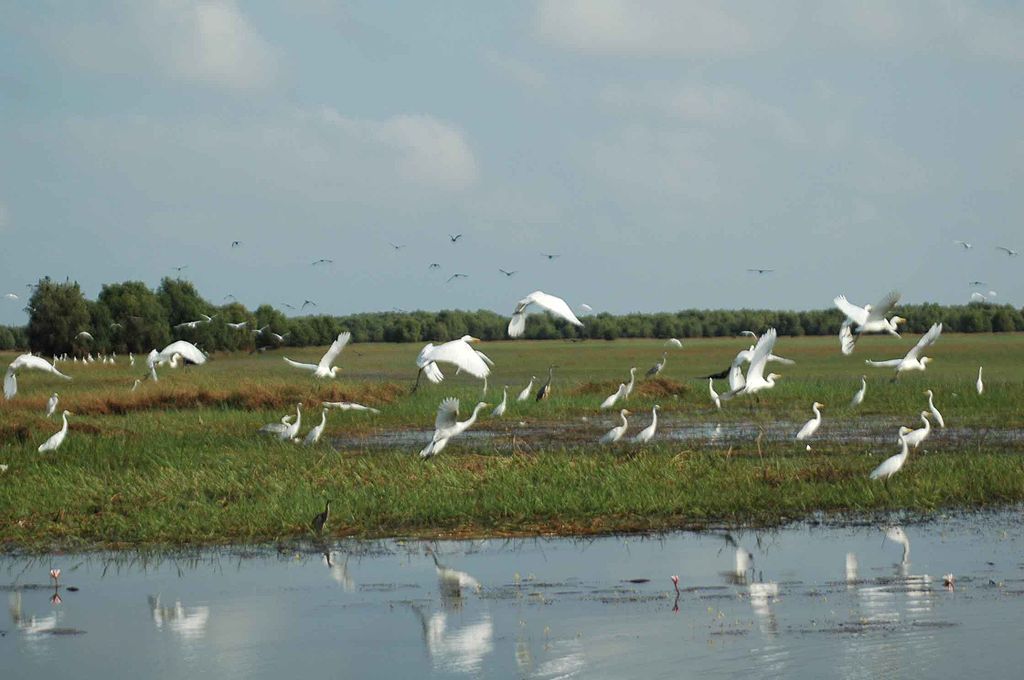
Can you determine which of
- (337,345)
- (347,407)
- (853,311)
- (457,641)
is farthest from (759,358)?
(457,641)

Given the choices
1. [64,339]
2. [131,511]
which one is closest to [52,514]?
[131,511]

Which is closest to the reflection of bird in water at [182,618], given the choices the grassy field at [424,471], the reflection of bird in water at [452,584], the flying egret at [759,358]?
the reflection of bird in water at [452,584]

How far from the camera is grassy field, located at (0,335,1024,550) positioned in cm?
1418

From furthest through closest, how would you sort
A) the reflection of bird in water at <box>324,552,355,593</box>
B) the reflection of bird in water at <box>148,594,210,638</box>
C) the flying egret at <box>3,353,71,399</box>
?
the flying egret at <box>3,353,71,399</box>
the reflection of bird in water at <box>324,552,355,593</box>
the reflection of bird in water at <box>148,594,210,638</box>

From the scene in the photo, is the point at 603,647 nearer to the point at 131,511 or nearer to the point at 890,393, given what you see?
the point at 131,511

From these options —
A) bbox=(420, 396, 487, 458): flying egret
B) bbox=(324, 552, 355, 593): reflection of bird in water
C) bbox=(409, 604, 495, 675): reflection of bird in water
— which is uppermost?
bbox=(420, 396, 487, 458): flying egret

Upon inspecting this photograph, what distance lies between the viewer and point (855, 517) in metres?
14.4

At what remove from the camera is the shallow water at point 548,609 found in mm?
9000

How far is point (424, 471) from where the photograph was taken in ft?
54.1

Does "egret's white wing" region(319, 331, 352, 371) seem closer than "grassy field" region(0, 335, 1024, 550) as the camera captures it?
No

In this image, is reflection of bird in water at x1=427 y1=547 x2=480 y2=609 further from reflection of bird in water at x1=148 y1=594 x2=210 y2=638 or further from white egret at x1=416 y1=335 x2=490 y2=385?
white egret at x1=416 y1=335 x2=490 y2=385

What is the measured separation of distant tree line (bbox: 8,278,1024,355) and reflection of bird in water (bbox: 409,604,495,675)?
55122mm

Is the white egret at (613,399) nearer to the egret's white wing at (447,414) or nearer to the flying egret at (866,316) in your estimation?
the flying egret at (866,316)

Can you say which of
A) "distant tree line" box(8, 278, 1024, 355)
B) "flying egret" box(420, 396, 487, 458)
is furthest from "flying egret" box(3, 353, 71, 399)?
"distant tree line" box(8, 278, 1024, 355)
